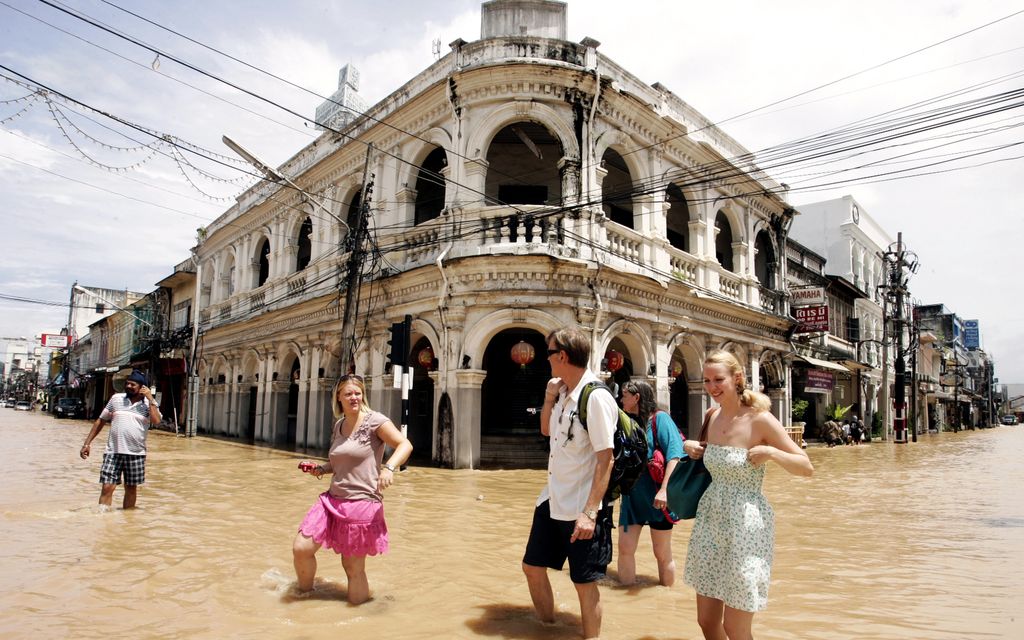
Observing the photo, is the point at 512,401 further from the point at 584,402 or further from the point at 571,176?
the point at 584,402

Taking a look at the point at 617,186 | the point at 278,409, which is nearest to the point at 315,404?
the point at 278,409

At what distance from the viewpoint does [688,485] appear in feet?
11.9

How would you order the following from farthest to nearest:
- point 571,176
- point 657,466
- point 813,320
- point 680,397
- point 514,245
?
point 813,320 < point 680,397 < point 571,176 < point 514,245 < point 657,466

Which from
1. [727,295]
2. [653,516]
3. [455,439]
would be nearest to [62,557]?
[653,516]

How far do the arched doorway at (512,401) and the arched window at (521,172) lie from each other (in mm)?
3598

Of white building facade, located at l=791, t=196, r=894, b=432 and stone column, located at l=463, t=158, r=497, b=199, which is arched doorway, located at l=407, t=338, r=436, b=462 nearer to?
stone column, located at l=463, t=158, r=497, b=199

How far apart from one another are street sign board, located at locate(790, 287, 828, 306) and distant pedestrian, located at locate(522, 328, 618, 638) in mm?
21789

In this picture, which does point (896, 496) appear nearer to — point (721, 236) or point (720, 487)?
point (720, 487)

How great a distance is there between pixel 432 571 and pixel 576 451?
8.26ft

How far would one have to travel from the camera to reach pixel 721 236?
69.5ft

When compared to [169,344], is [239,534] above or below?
below

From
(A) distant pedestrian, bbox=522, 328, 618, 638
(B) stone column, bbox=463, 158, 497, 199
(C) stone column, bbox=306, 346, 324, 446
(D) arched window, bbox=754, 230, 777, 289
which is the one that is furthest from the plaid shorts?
(D) arched window, bbox=754, 230, 777, 289

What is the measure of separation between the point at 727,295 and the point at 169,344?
25.8 meters

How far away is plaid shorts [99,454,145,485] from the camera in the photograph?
24.0 feet
